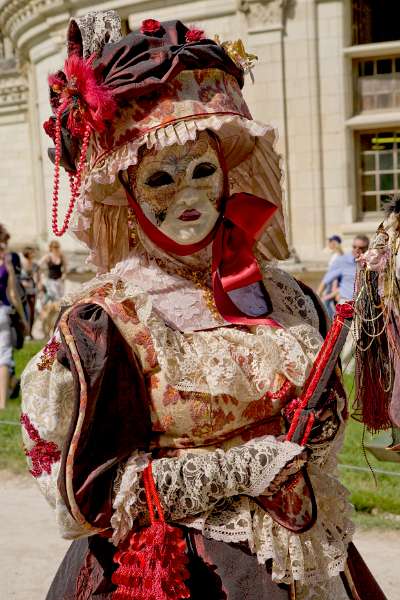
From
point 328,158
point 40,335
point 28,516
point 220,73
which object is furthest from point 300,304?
point 40,335

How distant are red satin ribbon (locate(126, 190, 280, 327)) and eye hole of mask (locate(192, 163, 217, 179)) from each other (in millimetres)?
101

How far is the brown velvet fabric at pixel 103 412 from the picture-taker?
1.91 metres

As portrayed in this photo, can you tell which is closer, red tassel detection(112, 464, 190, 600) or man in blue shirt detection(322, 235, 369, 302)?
red tassel detection(112, 464, 190, 600)

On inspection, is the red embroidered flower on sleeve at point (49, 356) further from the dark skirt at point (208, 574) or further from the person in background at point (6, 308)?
the person in background at point (6, 308)

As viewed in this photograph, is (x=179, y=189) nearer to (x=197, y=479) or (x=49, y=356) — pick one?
(x=49, y=356)

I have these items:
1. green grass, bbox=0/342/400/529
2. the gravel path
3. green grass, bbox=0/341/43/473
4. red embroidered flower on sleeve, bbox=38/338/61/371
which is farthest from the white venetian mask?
green grass, bbox=0/341/43/473

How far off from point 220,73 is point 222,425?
0.84 m

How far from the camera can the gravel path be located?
12.4ft

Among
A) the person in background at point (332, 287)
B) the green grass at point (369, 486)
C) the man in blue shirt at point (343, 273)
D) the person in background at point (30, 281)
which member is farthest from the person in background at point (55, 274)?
the green grass at point (369, 486)

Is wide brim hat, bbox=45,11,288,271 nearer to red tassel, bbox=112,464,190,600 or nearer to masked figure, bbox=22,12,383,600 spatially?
masked figure, bbox=22,12,383,600

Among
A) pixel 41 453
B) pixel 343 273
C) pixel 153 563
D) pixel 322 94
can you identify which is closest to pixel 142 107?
pixel 41 453

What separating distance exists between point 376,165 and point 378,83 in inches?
38.5

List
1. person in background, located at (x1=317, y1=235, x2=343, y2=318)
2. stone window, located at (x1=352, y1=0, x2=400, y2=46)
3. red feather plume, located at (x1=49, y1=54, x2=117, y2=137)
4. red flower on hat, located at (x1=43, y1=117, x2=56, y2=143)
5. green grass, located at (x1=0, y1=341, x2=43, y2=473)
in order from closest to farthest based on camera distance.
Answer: red feather plume, located at (x1=49, y1=54, x2=117, y2=137) < red flower on hat, located at (x1=43, y1=117, x2=56, y2=143) < green grass, located at (x1=0, y1=341, x2=43, y2=473) < person in background, located at (x1=317, y1=235, x2=343, y2=318) < stone window, located at (x1=352, y1=0, x2=400, y2=46)

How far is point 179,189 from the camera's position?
6.98 feet
